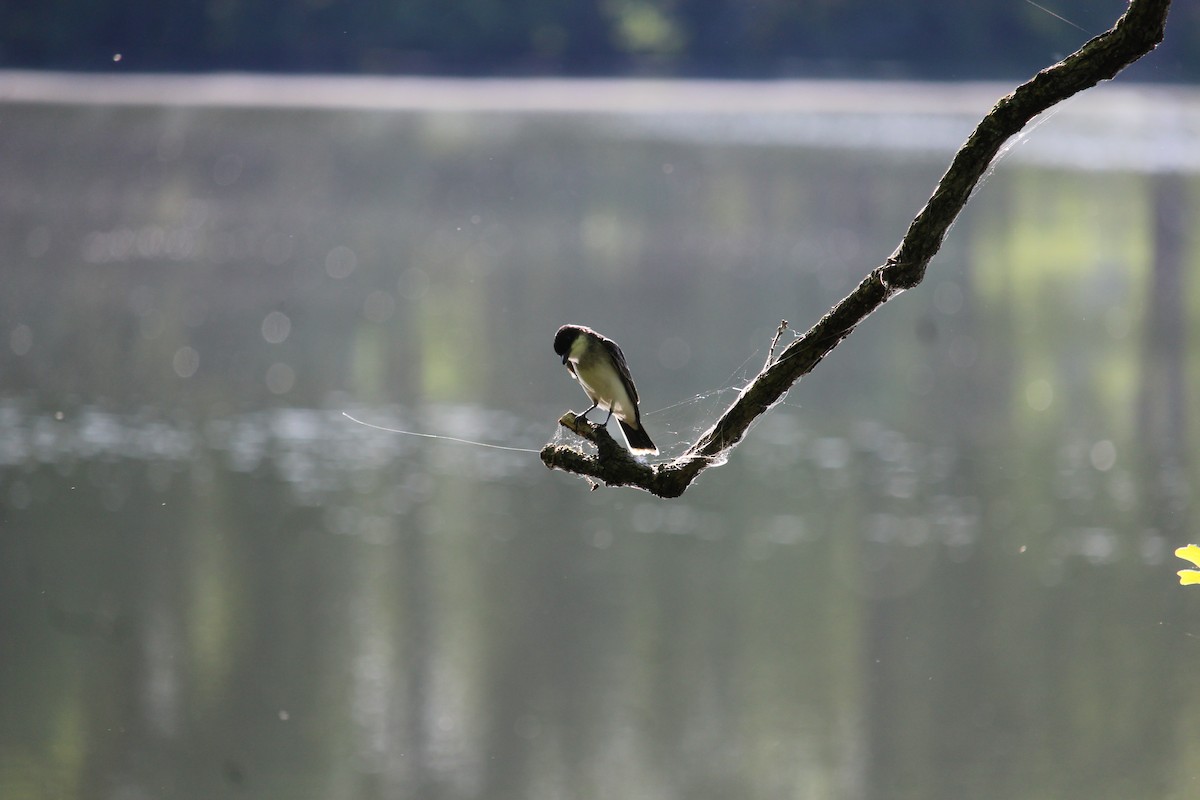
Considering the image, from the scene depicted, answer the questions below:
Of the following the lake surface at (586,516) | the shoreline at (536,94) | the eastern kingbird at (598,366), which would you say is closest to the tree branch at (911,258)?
the eastern kingbird at (598,366)

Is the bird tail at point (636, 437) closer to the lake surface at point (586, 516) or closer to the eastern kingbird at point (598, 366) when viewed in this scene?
the eastern kingbird at point (598, 366)

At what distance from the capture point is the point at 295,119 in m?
29.6

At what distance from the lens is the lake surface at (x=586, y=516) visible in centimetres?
689

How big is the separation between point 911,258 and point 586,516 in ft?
26.0

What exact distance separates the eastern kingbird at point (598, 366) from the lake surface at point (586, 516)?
0.94 ft

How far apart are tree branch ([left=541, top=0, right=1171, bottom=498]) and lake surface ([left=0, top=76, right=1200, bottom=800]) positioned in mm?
815

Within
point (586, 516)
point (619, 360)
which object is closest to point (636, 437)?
point (619, 360)

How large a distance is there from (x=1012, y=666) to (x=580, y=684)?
2432 millimetres

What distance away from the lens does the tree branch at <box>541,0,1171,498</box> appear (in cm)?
232

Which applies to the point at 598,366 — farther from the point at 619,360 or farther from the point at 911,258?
the point at 911,258

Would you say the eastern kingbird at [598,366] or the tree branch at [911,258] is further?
the eastern kingbird at [598,366]

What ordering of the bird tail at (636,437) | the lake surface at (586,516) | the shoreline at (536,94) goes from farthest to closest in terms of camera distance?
1. the shoreline at (536,94)
2. the lake surface at (586,516)
3. the bird tail at (636,437)

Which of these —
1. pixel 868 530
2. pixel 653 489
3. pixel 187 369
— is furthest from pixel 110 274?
pixel 653 489

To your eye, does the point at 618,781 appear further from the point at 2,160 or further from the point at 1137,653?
the point at 2,160
